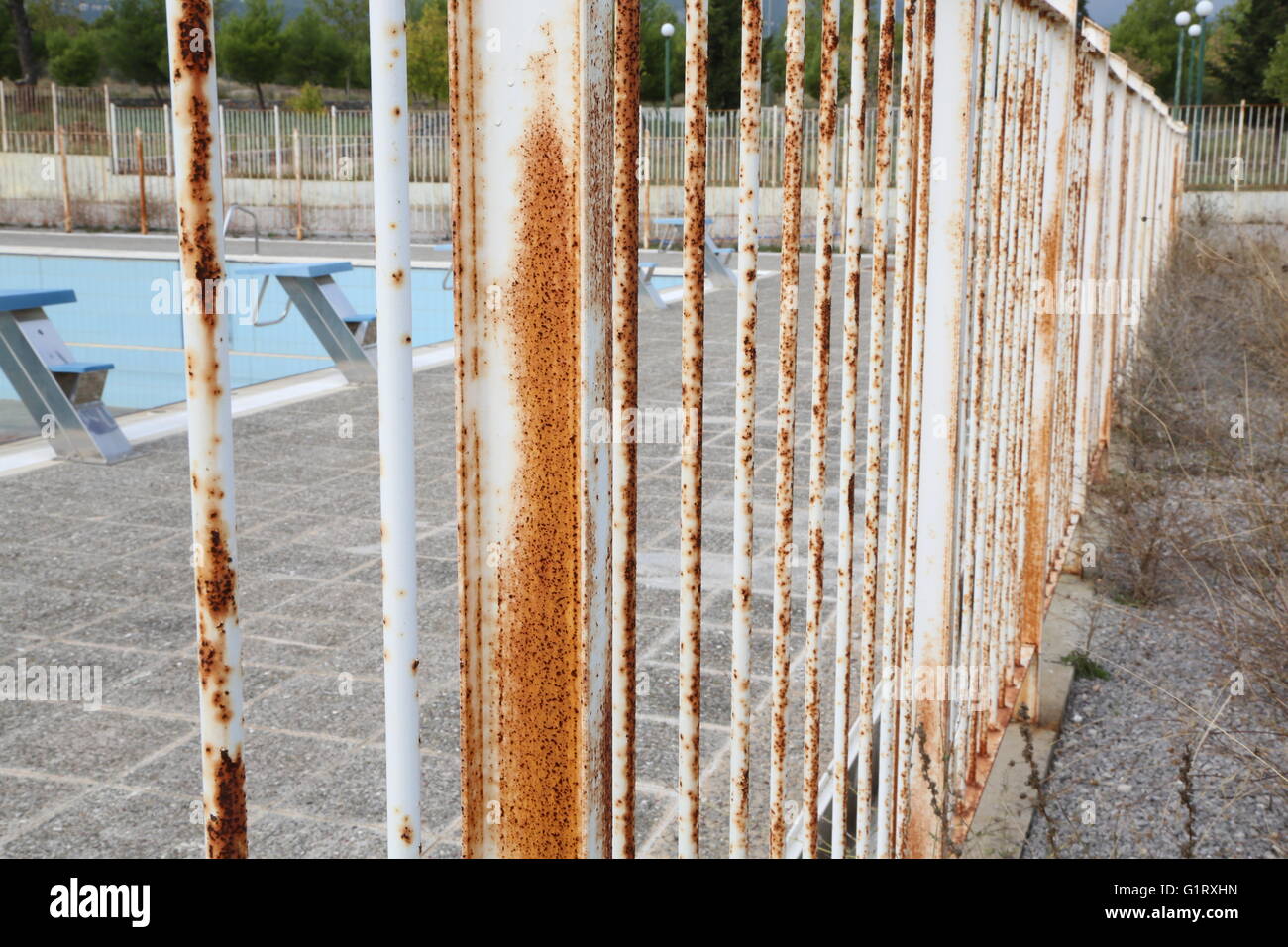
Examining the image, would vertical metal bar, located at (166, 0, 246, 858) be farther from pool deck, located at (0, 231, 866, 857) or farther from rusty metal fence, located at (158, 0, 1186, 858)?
pool deck, located at (0, 231, 866, 857)

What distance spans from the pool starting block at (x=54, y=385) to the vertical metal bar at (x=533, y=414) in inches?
248

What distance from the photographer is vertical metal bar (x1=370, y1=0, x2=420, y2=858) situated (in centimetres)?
98

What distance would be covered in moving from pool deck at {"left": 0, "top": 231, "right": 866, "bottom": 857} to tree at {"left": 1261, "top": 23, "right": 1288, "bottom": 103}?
44.2 m

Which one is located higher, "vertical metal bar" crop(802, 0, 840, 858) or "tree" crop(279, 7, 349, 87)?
"tree" crop(279, 7, 349, 87)

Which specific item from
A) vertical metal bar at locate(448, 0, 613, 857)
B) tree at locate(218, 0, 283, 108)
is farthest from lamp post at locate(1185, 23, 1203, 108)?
Result: tree at locate(218, 0, 283, 108)

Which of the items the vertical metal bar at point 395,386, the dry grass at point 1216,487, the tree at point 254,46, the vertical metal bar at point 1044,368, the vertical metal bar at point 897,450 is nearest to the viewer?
the vertical metal bar at point 395,386

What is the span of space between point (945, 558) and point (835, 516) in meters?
3.42

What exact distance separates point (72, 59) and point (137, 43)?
490cm

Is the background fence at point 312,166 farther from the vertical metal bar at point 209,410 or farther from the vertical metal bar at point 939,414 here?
the vertical metal bar at point 209,410

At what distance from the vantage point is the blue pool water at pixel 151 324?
12.7 metres

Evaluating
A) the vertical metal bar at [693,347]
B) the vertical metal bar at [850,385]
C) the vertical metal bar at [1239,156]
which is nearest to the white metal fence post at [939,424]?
the vertical metal bar at [850,385]

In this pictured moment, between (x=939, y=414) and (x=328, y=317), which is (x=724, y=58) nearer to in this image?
(x=328, y=317)

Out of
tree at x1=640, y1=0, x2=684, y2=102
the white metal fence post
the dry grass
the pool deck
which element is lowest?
the pool deck
